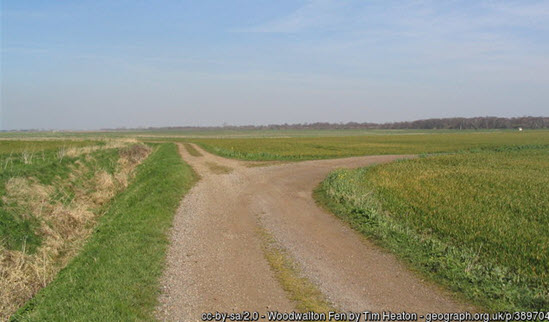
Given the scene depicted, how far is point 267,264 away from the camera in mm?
8562

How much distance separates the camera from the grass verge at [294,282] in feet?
21.5

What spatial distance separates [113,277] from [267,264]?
2961 mm

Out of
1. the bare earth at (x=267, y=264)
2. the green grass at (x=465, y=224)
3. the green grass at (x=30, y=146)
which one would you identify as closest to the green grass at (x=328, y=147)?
the green grass at (x=30, y=146)

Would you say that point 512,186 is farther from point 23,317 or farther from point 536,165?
point 23,317

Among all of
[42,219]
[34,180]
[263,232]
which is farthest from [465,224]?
[34,180]

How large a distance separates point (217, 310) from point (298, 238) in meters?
4.49

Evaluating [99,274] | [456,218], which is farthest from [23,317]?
[456,218]

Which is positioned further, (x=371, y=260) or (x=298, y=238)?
(x=298, y=238)

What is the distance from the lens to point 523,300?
22.6 ft

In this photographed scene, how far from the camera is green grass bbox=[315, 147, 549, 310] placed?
7.68 m

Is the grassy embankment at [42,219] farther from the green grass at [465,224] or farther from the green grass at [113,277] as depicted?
the green grass at [465,224]

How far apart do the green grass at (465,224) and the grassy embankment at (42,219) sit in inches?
331

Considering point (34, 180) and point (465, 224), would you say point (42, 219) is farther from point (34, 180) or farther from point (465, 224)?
point (465, 224)

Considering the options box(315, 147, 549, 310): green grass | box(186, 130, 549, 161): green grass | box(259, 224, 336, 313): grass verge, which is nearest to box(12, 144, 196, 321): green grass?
box(259, 224, 336, 313): grass verge
